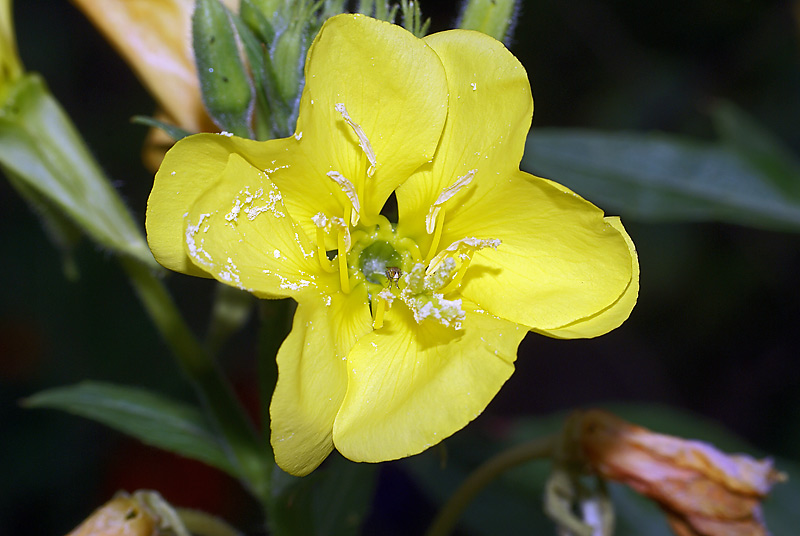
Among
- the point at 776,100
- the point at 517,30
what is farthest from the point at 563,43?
the point at 776,100

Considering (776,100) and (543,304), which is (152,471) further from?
(776,100)

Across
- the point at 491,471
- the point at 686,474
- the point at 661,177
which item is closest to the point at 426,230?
the point at 491,471

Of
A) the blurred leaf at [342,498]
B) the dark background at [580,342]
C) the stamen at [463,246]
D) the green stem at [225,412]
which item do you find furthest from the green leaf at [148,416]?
the dark background at [580,342]

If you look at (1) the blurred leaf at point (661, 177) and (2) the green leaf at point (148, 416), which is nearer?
(2) the green leaf at point (148, 416)

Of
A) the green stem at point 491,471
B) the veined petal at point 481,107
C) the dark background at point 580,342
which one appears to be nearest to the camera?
the veined petal at point 481,107

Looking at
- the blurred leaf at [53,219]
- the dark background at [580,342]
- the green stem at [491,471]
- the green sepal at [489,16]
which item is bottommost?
the dark background at [580,342]

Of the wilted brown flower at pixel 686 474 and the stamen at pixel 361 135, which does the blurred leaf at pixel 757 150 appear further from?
the stamen at pixel 361 135
